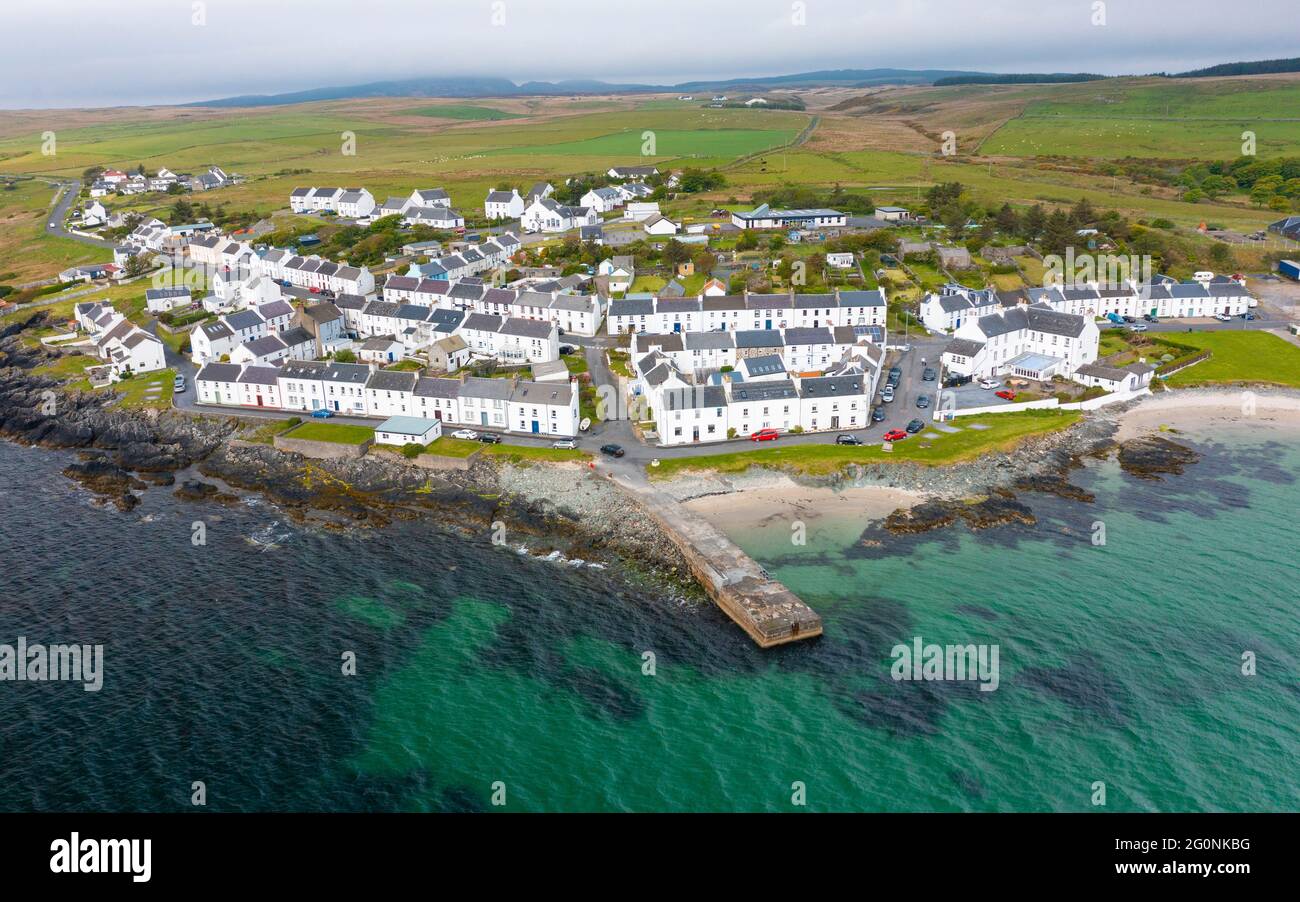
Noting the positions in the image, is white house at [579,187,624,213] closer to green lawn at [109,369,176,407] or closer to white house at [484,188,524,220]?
white house at [484,188,524,220]

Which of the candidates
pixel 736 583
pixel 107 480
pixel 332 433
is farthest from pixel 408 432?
pixel 736 583

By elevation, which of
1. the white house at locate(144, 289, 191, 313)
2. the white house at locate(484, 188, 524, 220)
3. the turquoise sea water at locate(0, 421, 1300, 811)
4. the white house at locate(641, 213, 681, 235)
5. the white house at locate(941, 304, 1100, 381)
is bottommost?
the turquoise sea water at locate(0, 421, 1300, 811)

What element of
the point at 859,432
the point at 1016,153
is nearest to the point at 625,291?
the point at 859,432

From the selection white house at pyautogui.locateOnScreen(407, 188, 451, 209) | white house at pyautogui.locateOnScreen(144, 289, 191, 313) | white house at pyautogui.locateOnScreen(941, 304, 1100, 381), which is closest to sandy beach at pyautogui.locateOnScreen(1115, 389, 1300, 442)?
white house at pyautogui.locateOnScreen(941, 304, 1100, 381)

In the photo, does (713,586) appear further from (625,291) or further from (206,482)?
(625,291)

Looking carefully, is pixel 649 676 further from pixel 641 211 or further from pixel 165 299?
pixel 641 211
